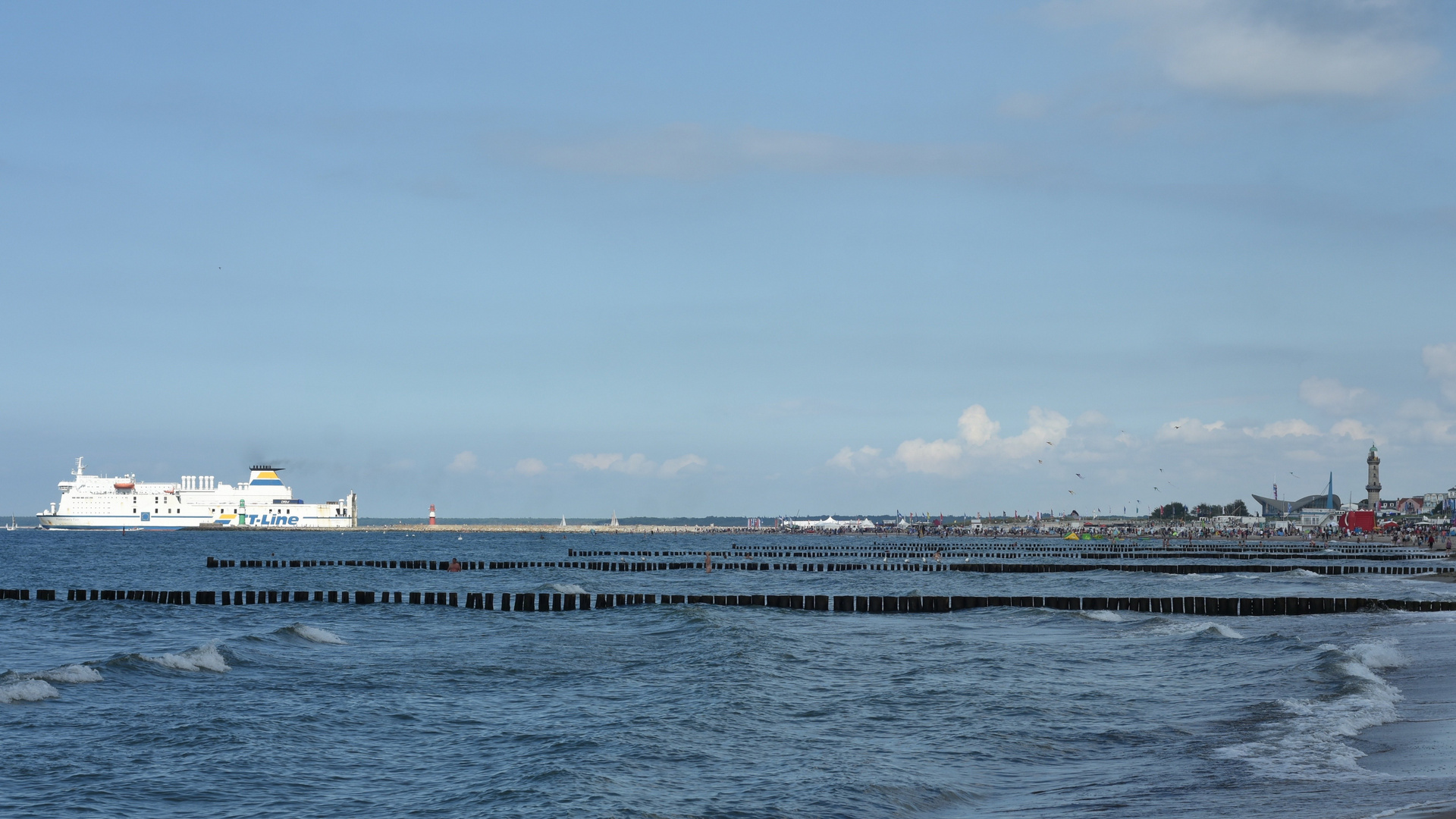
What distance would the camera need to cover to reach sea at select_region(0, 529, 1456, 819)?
1378cm

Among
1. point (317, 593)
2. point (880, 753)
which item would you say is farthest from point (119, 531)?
point (880, 753)

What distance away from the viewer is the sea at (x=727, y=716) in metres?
Answer: 13.8

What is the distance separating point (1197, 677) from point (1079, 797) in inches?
483

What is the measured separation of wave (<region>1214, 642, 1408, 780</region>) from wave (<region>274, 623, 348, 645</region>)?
23403mm

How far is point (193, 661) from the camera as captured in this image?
25094 mm

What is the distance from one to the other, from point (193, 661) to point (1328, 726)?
23008mm

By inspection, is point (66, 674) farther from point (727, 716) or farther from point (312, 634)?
point (727, 716)

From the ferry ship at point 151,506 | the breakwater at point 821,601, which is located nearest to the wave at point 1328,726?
the breakwater at point 821,601

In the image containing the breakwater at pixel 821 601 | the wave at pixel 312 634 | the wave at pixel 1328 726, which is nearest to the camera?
the wave at pixel 1328 726

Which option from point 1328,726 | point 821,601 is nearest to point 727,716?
point 1328,726

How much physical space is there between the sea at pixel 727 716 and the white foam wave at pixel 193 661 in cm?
10

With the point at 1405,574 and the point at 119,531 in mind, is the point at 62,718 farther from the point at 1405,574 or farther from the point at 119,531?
the point at 119,531

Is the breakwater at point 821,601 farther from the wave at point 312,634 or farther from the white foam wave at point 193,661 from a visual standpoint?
the white foam wave at point 193,661

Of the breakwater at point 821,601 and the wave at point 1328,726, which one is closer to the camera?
the wave at point 1328,726
